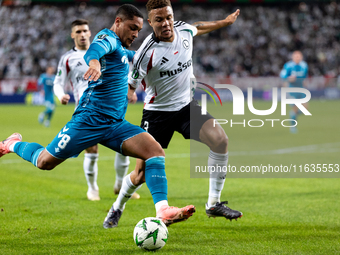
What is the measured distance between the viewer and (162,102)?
520 centimetres

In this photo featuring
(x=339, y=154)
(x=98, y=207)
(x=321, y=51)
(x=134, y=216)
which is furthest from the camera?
(x=321, y=51)

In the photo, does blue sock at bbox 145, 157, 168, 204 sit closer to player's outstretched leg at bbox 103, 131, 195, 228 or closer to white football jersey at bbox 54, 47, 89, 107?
player's outstretched leg at bbox 103, 131, 195, 228

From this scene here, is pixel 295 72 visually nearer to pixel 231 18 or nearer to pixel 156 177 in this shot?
pixel 231 18

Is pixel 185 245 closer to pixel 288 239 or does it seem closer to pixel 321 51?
pixel 288 239

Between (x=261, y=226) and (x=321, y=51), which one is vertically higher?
(x=321, y=51)

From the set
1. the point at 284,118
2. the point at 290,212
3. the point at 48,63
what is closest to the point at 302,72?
the point at 284,118

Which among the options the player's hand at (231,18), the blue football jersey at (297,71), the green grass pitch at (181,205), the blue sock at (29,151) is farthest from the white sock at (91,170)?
the blue football jersey at (297,71)

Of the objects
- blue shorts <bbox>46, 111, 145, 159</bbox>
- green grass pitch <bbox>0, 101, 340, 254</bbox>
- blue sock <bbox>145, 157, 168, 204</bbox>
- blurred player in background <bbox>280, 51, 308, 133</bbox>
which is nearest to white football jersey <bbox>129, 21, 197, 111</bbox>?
blue shorts <bbox>46, 111, 145, 159</bbox>

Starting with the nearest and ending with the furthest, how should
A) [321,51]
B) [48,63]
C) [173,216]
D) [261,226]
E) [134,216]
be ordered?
[173,216] → [261,226] → [134,216] → [48,63] → [321,51]

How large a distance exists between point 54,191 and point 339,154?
21.8ft

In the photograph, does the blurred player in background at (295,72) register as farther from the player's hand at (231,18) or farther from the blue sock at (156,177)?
the blue sock at (156,177)

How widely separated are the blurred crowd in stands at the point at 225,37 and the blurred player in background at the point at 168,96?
2792cm

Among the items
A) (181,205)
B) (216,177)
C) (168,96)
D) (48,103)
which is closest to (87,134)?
(168,96)

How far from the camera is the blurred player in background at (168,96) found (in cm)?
493
